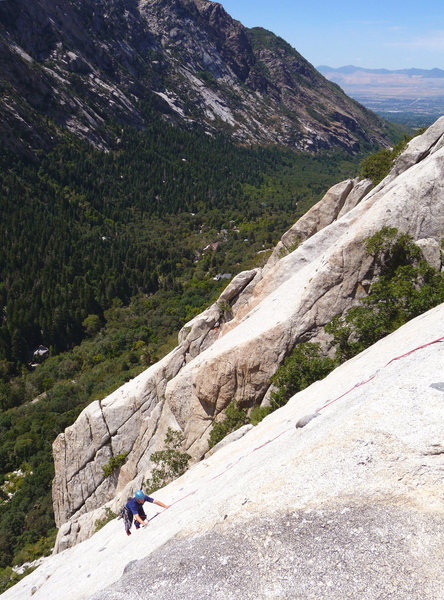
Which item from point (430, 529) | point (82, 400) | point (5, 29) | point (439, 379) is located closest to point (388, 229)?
point (439, 379)

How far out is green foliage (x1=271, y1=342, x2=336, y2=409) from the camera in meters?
18.8

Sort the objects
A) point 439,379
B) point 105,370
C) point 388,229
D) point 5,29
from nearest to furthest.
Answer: point 439,379 < point 388,229 < point 105,370 < point 5,29

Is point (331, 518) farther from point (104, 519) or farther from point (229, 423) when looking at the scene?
point (104, 519)

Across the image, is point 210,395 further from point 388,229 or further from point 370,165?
point 370,165

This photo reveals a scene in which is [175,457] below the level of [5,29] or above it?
below

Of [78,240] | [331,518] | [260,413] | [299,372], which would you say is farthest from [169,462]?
[78,240]

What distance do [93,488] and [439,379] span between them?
29.4 meters

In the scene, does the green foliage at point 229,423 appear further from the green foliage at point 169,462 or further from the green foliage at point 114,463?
the green foliage at point 114,463

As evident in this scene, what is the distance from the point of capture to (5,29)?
163 m

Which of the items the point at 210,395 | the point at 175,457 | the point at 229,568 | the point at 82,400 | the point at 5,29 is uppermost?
the point at 5,29

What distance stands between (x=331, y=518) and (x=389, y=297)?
549 inches

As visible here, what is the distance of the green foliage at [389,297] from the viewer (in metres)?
18.2

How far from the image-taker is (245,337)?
72.3 ft

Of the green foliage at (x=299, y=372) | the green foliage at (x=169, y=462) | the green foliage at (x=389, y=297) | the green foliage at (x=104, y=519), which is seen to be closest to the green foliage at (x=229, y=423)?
the green foliage at (x=299, y=372)
